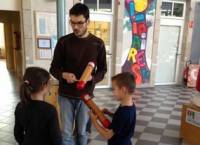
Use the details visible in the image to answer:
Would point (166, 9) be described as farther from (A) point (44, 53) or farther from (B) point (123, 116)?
(B) point (123, 116)

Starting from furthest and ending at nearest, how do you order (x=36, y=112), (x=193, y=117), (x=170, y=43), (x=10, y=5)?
(x=170, y=43) < (x=10, y=5) < (x=193, y=117) < (x=36, y=112)

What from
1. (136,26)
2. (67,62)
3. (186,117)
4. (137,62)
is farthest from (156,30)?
(67,62)

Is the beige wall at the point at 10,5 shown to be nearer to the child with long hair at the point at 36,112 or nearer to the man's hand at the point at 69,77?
the man's hand at the point at 69,77

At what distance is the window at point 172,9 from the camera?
21.2 ft

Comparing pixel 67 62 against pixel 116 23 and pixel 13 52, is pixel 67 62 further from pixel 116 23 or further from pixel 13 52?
pixel 13 52

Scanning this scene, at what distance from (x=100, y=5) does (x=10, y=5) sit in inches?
82.7

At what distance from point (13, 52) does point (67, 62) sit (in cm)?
732

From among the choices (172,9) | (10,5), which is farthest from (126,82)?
(172,9)

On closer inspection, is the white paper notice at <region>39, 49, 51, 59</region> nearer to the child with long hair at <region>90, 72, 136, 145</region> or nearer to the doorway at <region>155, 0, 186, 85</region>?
the doorway at <region>155, 0, 186, 85</region>

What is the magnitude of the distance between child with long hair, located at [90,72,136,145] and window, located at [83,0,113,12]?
15.0ft

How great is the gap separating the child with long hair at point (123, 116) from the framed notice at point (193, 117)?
5.41 feet

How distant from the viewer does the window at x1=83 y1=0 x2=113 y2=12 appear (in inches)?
229

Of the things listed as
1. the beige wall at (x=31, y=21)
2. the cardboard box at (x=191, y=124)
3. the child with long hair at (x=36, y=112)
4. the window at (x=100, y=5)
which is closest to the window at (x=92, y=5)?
the window at (x=100, y=5)

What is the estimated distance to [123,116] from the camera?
59.0 inches
